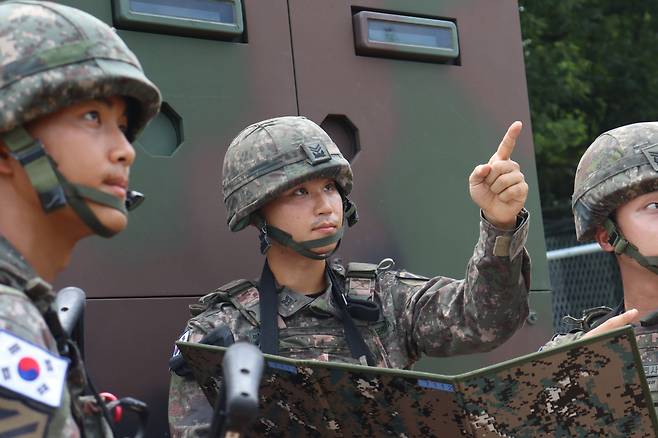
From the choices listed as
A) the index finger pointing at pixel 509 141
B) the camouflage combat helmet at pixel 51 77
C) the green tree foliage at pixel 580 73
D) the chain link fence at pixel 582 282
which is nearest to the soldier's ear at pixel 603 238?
the index finger pointing at pixel 509 141

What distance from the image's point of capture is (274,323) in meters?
3.43

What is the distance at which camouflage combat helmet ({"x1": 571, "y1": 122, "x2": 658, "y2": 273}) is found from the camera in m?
3.56

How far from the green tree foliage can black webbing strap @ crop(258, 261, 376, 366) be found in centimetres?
806

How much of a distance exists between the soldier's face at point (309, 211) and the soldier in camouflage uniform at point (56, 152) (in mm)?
1181

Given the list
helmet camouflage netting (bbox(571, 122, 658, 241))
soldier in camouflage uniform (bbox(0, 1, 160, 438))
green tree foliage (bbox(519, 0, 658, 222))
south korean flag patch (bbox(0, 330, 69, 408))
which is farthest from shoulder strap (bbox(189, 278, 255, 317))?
green tree foliage (bbox(519, 0, 658, 222))

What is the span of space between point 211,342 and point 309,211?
478mm

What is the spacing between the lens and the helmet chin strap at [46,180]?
2.11 meters

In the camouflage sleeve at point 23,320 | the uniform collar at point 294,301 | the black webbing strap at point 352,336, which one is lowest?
the black webbing strap at point 352,336

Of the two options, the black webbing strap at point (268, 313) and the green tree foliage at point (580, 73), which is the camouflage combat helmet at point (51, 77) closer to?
the black webbing strap at point (268, 313)

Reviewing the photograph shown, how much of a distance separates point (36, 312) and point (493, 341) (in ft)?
5.80

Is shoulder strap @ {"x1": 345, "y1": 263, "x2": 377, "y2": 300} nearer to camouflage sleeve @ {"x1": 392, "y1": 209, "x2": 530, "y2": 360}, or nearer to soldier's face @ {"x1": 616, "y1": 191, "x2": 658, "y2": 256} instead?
camouflage sleeve @ {"x1": 392, "y1": 209, "x2": 530, "y2": 360}

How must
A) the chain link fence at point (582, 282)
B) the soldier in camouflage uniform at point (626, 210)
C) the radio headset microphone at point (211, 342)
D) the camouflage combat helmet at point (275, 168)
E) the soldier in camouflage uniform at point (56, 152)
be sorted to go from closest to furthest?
the soldier in camouflage uniform at point (56, 152) < the radio headset microphone at point (211, 342) < the camouflage combat helmet at point (275, 168) < the soldier in camouflage uniform at point (626, 210) < the chain link fence at point (582, 282)

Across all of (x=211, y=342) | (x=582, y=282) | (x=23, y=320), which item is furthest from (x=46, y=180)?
(x=582, y=282)

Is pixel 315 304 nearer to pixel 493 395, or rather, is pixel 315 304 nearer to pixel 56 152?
pixel 493 395
